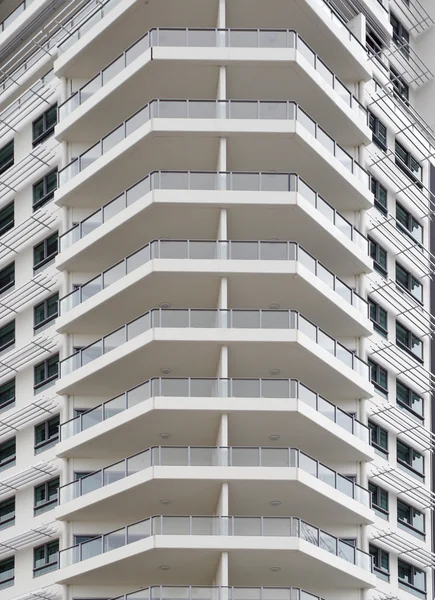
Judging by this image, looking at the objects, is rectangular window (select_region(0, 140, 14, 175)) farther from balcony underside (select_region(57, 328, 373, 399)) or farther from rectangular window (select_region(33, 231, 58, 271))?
balcony underside (select_region(57, 328, 373, 399))

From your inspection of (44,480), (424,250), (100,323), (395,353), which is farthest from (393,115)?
(44,480)

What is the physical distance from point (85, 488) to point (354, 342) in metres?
11.5

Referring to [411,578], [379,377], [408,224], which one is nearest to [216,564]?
[411,578]

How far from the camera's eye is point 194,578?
62000 millimetres

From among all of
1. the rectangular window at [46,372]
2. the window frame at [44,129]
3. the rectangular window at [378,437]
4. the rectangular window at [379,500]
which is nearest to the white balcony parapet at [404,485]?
the rectangular window at [379,500]

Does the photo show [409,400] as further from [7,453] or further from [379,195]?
[7,453]

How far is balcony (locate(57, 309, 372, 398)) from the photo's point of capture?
62.8 meters

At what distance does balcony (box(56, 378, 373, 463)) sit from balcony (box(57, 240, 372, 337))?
11.5 feet

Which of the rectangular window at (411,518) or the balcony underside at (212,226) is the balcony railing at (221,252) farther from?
the rectangular window at (411,518)

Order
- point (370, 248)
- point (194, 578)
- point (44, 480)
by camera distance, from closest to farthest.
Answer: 1. point (194, 578)
2. point (44, 480)
3. point (370, 248)

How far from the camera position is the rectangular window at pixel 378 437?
68.1m

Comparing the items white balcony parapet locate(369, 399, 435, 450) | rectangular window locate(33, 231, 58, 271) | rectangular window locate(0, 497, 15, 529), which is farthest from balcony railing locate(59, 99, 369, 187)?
rectangular window locate(0, 497, 15, 529)

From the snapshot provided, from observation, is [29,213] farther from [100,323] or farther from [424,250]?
[424,250]

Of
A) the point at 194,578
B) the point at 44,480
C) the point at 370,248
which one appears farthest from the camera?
the point at 370,248
